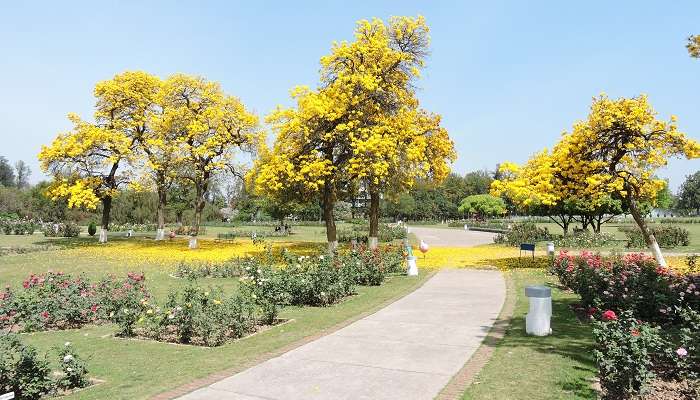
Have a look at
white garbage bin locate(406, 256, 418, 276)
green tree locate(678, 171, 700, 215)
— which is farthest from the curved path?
green tree locate(678, 171, 700, 215)

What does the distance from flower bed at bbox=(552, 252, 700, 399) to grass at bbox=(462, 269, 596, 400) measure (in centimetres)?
42

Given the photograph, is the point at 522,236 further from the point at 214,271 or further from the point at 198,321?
the point at 198,321

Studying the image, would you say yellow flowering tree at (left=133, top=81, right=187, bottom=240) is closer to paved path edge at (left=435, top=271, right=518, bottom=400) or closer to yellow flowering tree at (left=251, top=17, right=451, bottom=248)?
yellow flowering tree at (left=251, top=17, right=451, bottom=248)

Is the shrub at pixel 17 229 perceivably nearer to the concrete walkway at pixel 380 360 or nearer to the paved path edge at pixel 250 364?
the paved path edge at pixel 250 364

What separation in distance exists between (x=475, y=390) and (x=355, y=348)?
2589mm

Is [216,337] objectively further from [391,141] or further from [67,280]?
[391,141]

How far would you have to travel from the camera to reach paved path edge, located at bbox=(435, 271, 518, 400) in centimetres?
609

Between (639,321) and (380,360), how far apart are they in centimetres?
397

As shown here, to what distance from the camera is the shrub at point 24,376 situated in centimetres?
608

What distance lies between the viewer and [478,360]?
741cm

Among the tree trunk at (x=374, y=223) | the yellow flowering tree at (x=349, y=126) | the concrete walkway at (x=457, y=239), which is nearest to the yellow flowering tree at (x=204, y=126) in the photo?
the yellow flowering tree at (x=349, y=126)

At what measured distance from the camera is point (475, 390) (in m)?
6.11

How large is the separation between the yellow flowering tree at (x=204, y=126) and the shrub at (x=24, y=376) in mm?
24745

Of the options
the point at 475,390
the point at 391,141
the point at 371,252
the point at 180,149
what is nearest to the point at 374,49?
the point at 391,141
